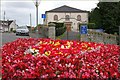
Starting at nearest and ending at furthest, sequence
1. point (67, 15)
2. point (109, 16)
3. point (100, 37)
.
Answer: point (100, 37)
point (109, 16)
point (67, 15)

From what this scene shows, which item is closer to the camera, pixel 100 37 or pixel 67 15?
pixel 100 37

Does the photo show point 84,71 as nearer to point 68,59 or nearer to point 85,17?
point 68,59

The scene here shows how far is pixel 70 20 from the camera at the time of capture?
275ft

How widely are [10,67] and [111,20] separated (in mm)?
24455

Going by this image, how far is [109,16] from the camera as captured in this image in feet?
95.9

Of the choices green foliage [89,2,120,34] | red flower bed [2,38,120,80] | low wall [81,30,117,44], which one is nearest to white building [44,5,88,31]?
green foliage [89,2,120,34]

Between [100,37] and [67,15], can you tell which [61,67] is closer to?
[100,37]

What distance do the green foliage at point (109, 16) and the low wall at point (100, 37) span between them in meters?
7.45

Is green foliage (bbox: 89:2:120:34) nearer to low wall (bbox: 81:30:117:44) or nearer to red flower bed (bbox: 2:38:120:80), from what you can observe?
low wall (bbox: 81:30:117:44)

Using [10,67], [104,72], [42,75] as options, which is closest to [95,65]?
[104,72]

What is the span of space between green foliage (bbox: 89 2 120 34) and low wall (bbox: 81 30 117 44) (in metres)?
7.45

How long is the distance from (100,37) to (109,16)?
950 cm

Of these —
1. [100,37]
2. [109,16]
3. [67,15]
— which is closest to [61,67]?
[100,37]

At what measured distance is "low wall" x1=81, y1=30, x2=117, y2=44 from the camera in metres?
19.5
